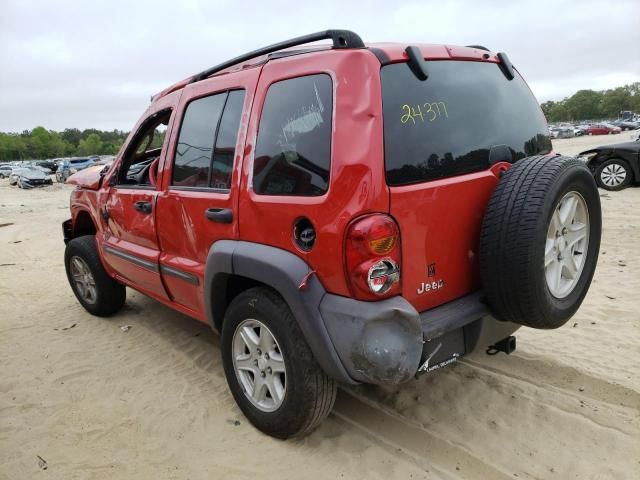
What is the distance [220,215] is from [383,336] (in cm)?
113

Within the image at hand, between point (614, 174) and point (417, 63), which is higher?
point (417, 63)

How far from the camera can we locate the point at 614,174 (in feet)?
33.1

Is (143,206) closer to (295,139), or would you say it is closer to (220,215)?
(220,215)

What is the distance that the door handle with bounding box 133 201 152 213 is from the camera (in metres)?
3.28

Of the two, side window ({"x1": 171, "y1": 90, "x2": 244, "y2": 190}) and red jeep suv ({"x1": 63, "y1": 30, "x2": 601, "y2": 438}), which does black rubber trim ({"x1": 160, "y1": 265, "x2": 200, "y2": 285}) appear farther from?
side window ({"x1": 171, "y1": 90, "x2": 244, "y2": 190})

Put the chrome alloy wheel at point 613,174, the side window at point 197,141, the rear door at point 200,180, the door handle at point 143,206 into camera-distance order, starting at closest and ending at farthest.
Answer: the rear door at point 200,180 → the side window at point 197,141 → the door handle at point 143,206 → the chrome alloy wheel at point 613,174

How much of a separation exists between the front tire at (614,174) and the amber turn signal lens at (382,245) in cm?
995

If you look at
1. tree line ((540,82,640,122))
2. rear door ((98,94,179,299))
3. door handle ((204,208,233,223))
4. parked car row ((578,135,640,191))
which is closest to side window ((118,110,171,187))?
rear door ((98,94,179,299))

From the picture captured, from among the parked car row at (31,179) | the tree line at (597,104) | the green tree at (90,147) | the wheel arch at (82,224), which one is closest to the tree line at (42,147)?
the green tree at (90,147)

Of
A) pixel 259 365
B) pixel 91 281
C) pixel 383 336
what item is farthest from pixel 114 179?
pixel 383 336

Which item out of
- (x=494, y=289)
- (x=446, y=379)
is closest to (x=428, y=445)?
(x=446, y=379)

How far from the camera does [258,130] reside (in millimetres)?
2463

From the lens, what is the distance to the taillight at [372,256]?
6.53 ft

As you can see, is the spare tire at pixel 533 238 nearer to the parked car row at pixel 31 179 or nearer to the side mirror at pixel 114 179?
the side mirror at pixel 114 179
